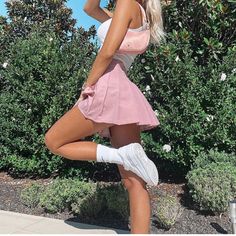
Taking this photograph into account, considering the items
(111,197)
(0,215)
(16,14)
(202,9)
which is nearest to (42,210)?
(0,215)

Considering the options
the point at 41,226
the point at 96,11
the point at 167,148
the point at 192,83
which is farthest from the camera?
the point at 167,148

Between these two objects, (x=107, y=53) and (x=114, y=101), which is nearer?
(x=107, y=53)

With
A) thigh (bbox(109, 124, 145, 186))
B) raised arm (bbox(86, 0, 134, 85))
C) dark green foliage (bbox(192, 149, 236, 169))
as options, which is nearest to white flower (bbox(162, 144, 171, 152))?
dark green foliage (bbox(192, 149, 236, 169))

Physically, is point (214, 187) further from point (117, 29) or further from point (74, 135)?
point (117, 29)

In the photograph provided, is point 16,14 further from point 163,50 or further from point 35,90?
point 163,50

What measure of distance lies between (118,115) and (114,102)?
0.31 feet

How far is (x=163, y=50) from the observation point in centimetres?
529

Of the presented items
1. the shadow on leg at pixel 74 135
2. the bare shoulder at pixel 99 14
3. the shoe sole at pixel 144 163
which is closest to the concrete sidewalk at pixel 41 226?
the shoe sole at pixel 144 163

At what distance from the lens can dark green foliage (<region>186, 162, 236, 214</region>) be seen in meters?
4.50

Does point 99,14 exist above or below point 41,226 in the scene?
above

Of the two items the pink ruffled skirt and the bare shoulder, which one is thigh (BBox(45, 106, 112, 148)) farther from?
the bare shoulder

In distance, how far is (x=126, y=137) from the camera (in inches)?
137

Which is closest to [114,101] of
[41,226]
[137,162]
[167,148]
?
[137,162]

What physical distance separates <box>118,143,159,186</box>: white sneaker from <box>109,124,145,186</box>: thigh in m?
0.10
